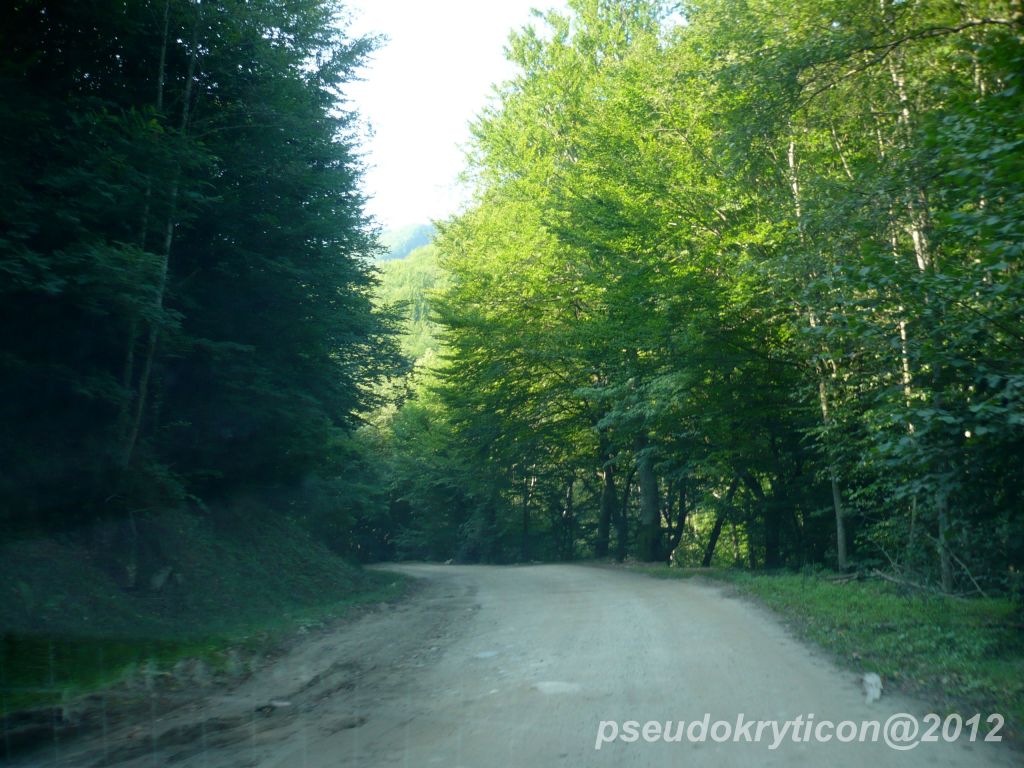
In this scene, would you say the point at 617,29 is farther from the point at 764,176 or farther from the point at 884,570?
the point at 884,570

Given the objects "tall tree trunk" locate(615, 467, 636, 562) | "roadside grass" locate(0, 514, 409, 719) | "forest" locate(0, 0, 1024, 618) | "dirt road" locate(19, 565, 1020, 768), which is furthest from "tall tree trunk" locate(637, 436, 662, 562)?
"dirt road" locate(19, 565, 1020, 768)

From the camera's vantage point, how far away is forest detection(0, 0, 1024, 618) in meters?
9.44

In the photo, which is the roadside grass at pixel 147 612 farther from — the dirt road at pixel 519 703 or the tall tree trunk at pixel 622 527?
the tall tree trunk at pixel 622 527

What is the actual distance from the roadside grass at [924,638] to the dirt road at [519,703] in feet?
1.45

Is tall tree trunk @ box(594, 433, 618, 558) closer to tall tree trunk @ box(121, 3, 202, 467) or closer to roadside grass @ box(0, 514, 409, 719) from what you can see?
roadside grass @ box(0, 514, 409, 719)

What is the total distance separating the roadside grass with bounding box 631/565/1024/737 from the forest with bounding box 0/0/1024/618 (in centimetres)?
108

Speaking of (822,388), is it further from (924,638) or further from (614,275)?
(924,638)

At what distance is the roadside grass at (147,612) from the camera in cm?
808

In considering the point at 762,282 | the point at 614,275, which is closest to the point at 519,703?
the point at 762,282

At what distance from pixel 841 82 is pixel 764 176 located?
4.66 meters

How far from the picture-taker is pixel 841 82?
12.7 metres

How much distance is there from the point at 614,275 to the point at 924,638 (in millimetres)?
14918

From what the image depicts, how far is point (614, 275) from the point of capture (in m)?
22.7

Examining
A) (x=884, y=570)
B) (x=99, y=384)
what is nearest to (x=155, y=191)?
(x=99, y=384)
